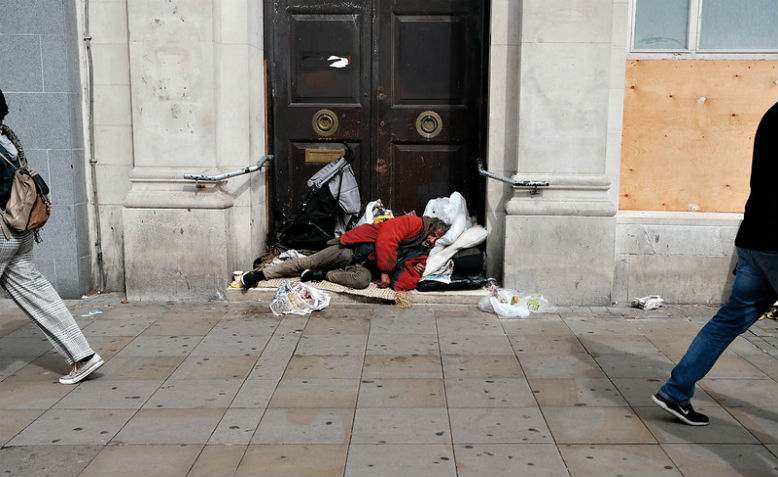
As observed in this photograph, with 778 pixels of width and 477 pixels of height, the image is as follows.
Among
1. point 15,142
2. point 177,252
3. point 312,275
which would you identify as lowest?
point 312,275

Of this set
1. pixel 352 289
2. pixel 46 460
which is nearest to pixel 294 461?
pixel 46 460

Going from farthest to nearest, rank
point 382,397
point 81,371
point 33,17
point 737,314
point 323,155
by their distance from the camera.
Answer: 1. point 323,155
2. point 33,17
3. point 81,371
4. point 382,397
5. point 737,314

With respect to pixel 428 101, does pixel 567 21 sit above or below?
above

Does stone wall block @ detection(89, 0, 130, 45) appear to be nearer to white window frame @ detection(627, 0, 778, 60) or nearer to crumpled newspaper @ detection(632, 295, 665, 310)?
white window frame @ detection(627, 0, 778, 60)

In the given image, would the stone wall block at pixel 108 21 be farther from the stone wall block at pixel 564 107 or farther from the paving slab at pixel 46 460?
the paving slab at pixel 46 460

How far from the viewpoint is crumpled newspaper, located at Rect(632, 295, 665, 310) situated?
24.2 ft

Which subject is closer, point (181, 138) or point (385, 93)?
point (181, 138)

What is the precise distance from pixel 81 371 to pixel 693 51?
5899 millimetres

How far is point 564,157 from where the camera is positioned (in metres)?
7.40

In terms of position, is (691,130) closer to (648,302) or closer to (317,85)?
(648,302)

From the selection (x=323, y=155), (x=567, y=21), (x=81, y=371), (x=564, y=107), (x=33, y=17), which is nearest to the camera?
(x=81, y=371)

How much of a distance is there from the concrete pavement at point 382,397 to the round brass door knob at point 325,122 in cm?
204

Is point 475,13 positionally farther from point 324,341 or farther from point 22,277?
point 22,277

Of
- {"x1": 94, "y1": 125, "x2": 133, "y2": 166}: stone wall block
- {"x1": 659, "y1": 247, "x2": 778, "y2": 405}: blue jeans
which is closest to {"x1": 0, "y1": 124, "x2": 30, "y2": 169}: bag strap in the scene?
{"x1": 94, "y1": 125, "x2": 133, "y2": 166}: stone wall block
